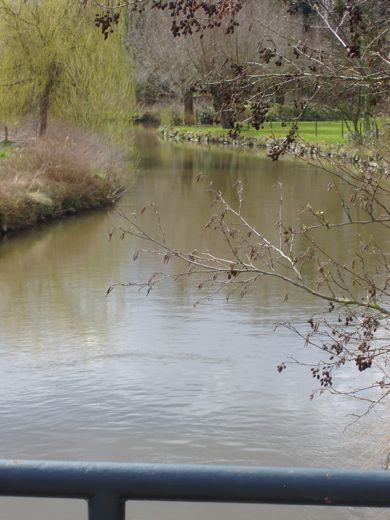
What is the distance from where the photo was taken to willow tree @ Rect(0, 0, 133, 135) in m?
26.3

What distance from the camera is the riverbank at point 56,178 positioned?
19031 millimetres

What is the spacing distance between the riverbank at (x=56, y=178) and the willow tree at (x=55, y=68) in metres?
1.98

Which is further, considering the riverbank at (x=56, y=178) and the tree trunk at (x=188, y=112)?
the tree trunk at (x=188, y=112)

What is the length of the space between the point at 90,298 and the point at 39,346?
97.5 inches

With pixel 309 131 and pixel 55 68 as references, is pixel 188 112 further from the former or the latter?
pixel 55 68

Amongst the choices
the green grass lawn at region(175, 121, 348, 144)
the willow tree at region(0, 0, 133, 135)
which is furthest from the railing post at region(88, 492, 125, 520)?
the green grass lawn at region(175, 121, 348, 144)

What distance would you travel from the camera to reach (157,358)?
10172 mm

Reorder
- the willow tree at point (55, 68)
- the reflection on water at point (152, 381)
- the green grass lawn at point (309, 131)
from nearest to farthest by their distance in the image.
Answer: the reflection on water at point (152, 381), the willow tree at point (55, 68), the green grass lawn at point (309, 131)

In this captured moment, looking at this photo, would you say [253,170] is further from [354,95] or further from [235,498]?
[235,498]

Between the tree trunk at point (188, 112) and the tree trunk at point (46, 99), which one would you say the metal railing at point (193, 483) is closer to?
the tree trunk at point (46, 99)

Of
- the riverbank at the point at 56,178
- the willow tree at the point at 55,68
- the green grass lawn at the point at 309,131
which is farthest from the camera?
the green grass lawn at the point at 309,131

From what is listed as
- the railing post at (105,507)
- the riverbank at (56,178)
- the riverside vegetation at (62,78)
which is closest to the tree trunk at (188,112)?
the riverside vegetation at (62,78)

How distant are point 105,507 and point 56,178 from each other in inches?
797

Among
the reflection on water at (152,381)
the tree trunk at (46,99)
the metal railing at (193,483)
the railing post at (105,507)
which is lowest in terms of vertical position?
the reflection on water at (152,381)
